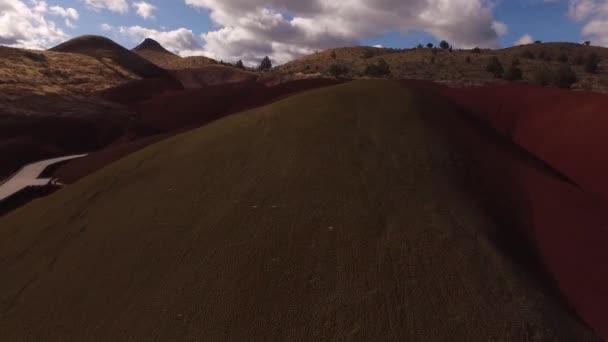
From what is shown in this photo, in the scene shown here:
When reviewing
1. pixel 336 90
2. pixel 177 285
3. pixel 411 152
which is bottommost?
pixel 177 285

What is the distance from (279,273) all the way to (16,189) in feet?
44.7

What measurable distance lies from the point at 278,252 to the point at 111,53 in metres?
63.6

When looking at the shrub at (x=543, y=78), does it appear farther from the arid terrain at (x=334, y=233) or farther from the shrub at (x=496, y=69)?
the arid terrain at (x=334, y=233)

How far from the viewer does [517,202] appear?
29.8 feet

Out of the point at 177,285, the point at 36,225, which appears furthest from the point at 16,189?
the point at 177,285

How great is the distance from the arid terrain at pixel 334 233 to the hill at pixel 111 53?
46383 millimetres

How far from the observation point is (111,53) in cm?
6041

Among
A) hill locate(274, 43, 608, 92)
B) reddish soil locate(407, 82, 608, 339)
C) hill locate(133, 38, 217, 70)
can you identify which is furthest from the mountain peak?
reddish soil locate(407, 82, 608, 339)

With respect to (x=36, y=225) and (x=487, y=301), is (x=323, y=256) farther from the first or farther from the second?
(x=36, y=225)

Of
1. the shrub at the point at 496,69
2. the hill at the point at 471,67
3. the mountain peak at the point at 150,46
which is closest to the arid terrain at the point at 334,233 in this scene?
the hill at the point at 471,67

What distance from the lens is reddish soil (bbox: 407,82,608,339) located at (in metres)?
7.11

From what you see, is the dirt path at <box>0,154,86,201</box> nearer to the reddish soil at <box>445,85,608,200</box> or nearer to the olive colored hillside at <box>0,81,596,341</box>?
the olive colored hillside at <box>0,81,596,341</box>

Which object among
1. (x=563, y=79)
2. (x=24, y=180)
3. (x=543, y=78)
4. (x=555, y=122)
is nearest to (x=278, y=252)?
(x=555, y=122)

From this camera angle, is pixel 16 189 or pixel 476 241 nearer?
pixel 476 241
